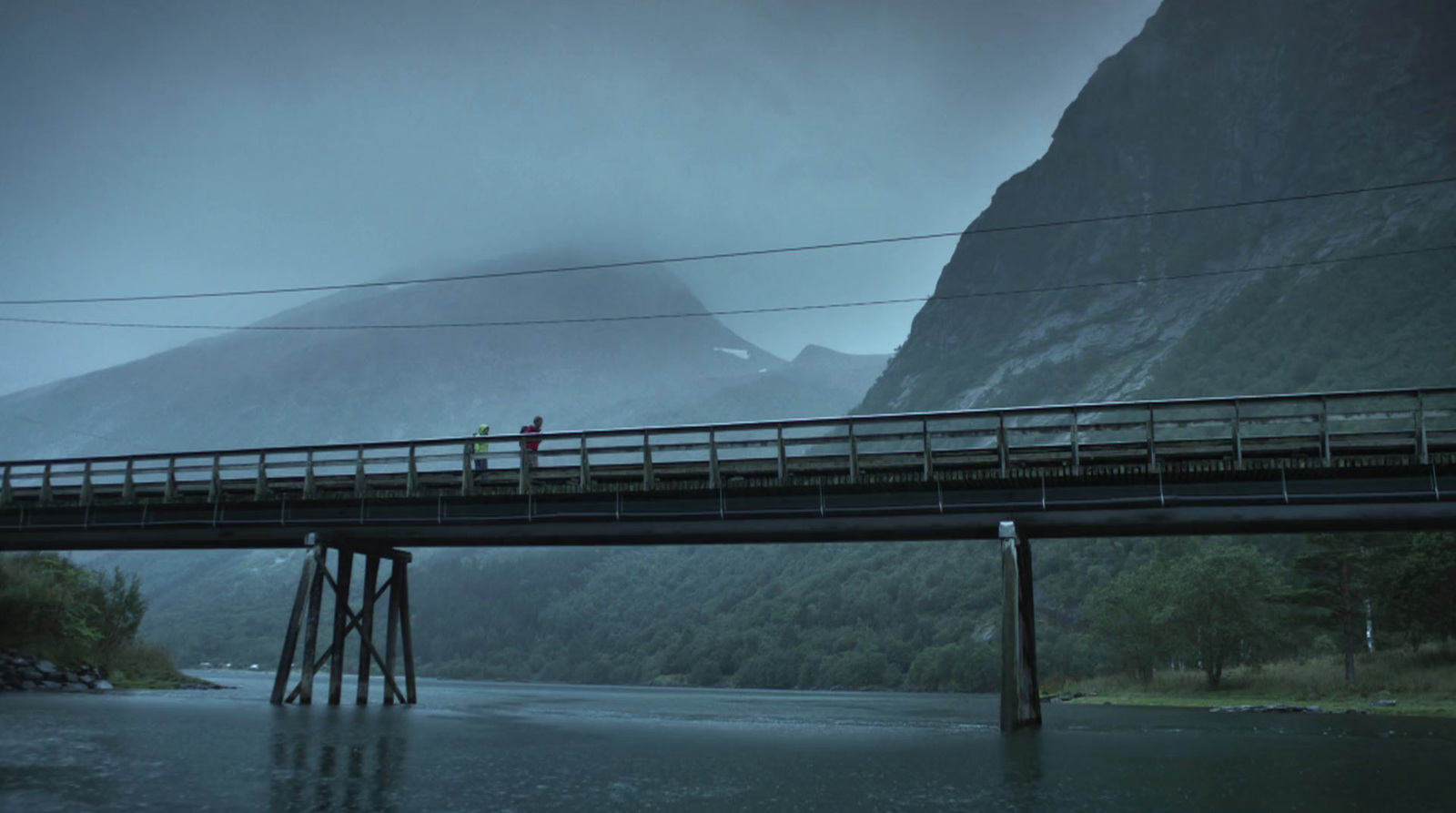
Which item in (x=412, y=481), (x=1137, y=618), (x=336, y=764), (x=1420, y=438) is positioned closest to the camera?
(x=336, y=764)

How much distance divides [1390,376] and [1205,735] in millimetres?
126312

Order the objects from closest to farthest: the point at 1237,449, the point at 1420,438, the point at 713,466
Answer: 1. the point at 1420,438
2. the point at 1237,449
3. the point at 713,466

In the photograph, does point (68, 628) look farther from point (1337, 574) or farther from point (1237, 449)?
point (1337, 574)

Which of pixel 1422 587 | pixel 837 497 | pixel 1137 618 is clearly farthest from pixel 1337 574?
pixel 837 497

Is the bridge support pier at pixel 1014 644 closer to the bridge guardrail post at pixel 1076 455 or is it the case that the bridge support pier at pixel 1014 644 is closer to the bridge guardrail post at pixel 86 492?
the bridge guardrail post at pixel 1076 455

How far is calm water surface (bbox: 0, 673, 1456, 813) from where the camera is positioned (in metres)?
13.6

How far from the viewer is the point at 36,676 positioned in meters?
38.5

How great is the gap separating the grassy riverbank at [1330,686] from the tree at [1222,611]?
1.22 metres

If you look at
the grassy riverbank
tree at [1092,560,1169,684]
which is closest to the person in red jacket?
the grassy riverbank

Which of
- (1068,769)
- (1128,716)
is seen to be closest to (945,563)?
(1128,716)

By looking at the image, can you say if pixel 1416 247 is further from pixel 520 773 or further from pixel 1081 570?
pixel 520 773

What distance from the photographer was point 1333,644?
70.3 meters

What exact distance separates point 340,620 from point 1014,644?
67.7ft

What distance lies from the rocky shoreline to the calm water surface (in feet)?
28.0
